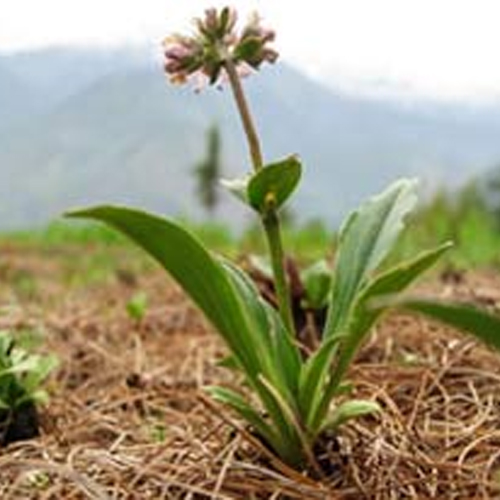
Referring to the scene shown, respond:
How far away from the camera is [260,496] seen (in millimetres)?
1422

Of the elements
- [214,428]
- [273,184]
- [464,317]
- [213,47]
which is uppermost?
[213,47]

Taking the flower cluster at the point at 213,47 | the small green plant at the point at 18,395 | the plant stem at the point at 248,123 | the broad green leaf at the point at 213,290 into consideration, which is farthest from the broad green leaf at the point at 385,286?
the small green plant at the point at 18,395

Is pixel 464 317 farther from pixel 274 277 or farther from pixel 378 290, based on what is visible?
pixel 274 277

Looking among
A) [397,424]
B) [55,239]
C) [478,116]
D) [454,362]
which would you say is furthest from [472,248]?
[478,116]

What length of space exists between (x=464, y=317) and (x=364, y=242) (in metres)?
0.45

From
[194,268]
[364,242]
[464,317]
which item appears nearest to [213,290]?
[194,268]

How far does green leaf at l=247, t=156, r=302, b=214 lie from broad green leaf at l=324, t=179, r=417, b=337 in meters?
0.15

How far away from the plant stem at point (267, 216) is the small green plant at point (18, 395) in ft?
1.71

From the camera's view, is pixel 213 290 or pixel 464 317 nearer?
pixel 464 317

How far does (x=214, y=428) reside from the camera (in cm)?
164

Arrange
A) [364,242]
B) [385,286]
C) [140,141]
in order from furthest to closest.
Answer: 1. [140,141]
2. [364,242]
3. [385,286]

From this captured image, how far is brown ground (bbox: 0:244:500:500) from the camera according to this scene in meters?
1.44

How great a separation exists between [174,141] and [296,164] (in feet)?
444

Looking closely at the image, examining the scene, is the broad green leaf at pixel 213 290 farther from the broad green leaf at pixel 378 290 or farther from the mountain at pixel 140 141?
the mountain at pixel 140 141
